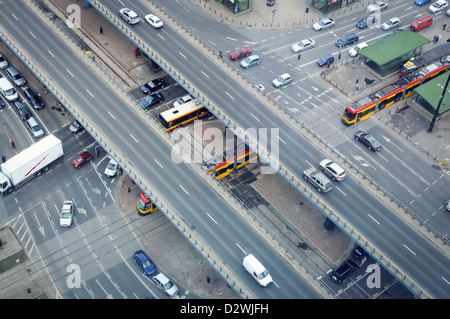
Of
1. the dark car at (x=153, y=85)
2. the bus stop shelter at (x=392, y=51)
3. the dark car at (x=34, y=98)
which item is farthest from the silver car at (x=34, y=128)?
the bus stop shelter at (x=392, y=51)

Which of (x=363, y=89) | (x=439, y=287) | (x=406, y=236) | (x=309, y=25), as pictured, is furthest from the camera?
(x=309, y=25)

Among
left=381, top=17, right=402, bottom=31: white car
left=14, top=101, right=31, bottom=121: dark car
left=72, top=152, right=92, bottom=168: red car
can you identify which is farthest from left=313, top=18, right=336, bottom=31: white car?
left=14, top=101, right=31, bottom=121: dark car

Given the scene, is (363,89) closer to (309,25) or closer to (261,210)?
(309,25)

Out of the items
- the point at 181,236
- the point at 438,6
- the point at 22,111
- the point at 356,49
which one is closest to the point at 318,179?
the point at 181,236

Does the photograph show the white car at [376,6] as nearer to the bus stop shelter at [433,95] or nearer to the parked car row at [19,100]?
the bus stop shelter at [433,95]

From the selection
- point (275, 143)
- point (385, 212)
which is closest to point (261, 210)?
point (275, 143)
